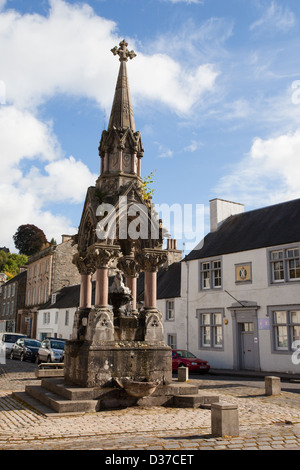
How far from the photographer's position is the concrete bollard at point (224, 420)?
6.99m

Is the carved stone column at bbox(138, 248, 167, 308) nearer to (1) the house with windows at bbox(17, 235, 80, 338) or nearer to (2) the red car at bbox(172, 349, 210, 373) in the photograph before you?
(2) the red car at bbox(172, 349, 210, 373)

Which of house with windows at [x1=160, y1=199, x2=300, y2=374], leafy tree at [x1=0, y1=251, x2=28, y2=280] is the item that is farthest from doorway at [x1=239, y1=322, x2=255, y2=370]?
leafy tree at [x1=0, y1=251, x2=28, y2=280]

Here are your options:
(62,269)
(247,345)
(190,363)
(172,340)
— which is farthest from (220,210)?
(62,269)

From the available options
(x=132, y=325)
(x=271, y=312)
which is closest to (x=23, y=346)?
(x=271, y=312)

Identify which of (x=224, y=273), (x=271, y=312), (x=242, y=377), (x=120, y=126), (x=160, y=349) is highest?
(x=120, y=126)

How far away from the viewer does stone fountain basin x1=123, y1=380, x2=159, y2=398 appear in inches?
364

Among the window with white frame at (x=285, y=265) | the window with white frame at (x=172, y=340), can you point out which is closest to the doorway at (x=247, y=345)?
the window with white frame at (x=285, y=265)

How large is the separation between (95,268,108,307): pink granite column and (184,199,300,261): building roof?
14044 mm

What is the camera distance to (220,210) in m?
30.0

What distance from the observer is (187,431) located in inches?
290

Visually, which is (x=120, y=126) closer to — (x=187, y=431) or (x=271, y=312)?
(x=187, y=431)

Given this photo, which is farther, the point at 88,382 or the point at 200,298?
the point at 200,298

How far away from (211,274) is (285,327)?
243 inches
